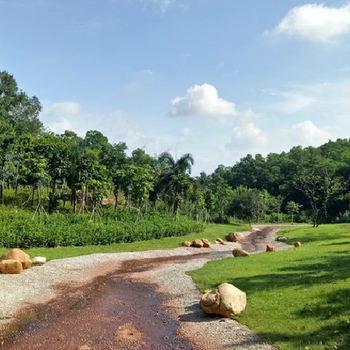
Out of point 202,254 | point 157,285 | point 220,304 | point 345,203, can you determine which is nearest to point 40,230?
point 157,285

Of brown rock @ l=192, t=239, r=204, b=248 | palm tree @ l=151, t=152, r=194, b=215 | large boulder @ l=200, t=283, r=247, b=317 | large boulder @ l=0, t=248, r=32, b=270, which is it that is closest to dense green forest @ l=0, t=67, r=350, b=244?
palm tree @ l=151, t=152, r=194, b=215

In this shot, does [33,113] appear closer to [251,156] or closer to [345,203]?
[345,203]

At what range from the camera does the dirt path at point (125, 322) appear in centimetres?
1041

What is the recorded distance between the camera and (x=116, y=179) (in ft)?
155

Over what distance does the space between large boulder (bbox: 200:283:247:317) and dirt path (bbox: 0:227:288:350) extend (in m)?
0.37

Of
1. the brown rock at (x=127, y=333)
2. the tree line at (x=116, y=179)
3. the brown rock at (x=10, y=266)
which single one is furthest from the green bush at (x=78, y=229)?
the brown rock at (x=127, y=333)

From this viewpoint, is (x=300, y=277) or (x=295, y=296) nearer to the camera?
(x=295, y=296)

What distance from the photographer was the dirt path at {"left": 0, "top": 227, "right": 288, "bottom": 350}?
1041 cm

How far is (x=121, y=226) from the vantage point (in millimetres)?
33281

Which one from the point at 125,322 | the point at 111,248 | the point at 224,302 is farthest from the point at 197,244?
the point at 125,322

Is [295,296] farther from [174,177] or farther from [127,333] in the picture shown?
[174,177]

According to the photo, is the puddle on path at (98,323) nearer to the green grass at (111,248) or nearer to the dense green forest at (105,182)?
the green grass at (111,248)

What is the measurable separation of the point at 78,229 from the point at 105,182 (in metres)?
9.80

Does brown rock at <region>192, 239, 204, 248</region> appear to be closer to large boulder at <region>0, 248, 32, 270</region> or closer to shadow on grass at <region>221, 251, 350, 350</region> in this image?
shadow on grass at <region>221, 251, 350, 350</region>
